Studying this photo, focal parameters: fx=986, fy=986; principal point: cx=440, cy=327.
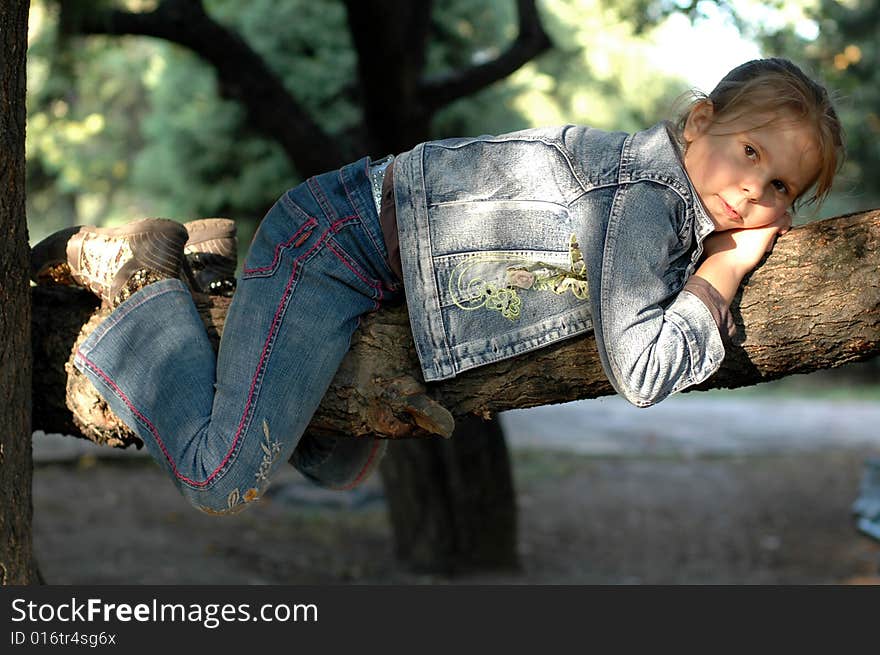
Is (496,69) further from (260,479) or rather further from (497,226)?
(260,479)

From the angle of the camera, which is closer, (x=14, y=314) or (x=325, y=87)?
(x=14, y=314)

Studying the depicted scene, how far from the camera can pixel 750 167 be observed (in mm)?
2260

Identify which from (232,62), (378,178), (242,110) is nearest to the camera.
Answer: (378,178)

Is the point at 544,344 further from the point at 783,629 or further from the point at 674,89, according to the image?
the point at 674,89

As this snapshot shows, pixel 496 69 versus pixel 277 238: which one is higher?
pixel 496 69

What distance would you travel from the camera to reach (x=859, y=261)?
222cm

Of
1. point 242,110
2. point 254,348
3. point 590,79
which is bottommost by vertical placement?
point 254,348

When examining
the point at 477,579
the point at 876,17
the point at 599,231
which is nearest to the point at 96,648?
the point at 599,231

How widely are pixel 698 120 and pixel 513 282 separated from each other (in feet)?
1.93

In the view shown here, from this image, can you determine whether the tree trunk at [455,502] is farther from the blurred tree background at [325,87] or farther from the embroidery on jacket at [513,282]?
the embroidery on jacket at [513,282]

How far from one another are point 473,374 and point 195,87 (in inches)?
338

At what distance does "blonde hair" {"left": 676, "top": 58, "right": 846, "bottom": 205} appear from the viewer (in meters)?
2.24

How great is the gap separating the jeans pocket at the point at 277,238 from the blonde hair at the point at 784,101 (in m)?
0.99

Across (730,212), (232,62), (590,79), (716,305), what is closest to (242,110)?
(232,62)
